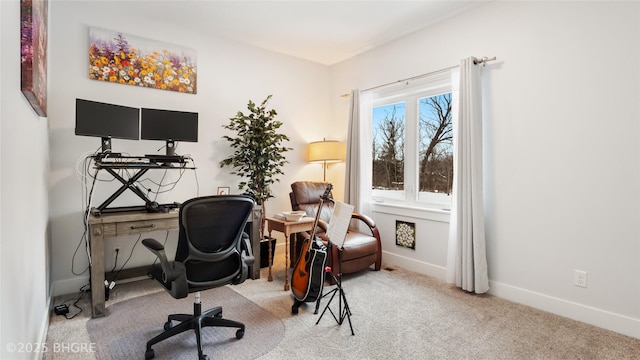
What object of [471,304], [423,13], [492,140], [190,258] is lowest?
[471,304]

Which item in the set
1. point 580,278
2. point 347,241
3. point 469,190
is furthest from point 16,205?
point 580,278

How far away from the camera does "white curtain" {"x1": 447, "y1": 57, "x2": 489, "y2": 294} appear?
2.95 metres

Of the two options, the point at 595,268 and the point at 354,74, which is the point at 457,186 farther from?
the point at 354,74

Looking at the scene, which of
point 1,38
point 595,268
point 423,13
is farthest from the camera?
point 423,13

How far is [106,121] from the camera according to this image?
2.76 m

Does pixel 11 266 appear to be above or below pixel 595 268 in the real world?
above

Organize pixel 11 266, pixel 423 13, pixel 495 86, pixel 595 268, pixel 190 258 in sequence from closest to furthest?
pixel 11 266
pixel 190 258
pixel 595 268
pixel 495 86
pixel 423 13

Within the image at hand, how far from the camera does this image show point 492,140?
301cm

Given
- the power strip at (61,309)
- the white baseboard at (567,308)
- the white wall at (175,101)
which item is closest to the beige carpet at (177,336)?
the power strip at (61,309)

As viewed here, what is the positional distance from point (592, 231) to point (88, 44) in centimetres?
460

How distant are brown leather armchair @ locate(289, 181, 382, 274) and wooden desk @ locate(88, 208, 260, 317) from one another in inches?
55.1

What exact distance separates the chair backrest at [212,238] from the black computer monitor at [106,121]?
4.70ft

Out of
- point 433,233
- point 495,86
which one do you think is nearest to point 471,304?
point 433,233

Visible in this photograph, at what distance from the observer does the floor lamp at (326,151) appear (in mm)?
4305
